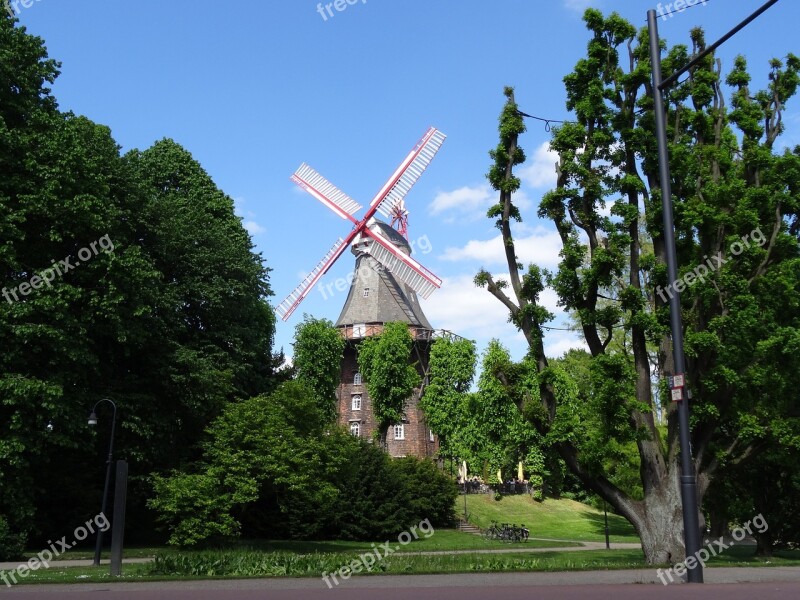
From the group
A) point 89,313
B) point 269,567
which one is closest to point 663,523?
point 269,567

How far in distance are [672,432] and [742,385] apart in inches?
99.3

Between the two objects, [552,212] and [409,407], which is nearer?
[552,212]

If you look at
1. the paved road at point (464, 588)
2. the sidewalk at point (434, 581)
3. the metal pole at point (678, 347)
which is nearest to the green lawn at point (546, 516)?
the sidewalk at point (434, 581)

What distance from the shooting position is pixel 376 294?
68.2 metres

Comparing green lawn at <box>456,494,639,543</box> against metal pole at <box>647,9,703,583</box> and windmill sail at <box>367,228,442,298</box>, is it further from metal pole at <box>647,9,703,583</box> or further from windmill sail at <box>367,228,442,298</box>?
metal pole at <box>647,9,703,583</box>

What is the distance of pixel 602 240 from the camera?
2242 centimetres

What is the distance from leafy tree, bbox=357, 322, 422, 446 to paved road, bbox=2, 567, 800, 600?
41.3 meters

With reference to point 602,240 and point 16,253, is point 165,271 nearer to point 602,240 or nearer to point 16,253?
point 16,253

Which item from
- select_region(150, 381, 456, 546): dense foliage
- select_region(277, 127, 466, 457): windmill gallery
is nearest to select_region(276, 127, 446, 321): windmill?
select_region(277, 127, 466, 457): windmill gallery

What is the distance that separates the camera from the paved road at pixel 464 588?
1154 centimetres

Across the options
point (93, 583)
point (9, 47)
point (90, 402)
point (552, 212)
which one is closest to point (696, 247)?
point (552, 212)

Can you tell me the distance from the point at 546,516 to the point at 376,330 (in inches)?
847

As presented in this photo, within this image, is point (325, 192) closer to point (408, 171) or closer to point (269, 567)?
point (408, 171)

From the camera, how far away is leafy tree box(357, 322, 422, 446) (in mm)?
57375
